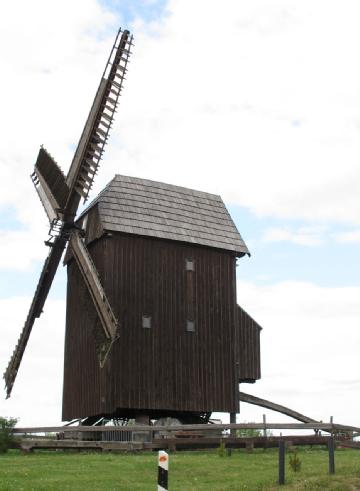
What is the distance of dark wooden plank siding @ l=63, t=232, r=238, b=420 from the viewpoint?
2877 centimetres

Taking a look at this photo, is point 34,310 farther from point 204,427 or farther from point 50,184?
point 204,427

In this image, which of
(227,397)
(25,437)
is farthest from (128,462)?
(227,397)

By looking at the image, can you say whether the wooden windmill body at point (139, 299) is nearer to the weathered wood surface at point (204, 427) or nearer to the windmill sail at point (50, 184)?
the windmill sail at point (50, 184)

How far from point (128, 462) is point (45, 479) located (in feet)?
13.4

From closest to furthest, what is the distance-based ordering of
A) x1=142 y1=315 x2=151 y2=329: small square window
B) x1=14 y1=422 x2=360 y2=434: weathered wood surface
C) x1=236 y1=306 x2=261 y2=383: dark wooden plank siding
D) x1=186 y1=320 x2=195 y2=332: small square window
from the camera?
x1=14 y1=422 x2=360 y2=434: weathered wood surface
x1=142 y1=315 x2=151 y2=329: small square window
x1=186 y1=320 x2=195 y2=332: small square window
x1=236 y1=306 x2=261 y2=383: dark wooden plank siding

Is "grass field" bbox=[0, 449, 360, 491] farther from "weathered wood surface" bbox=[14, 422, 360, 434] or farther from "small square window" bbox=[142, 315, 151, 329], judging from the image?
"small square window" bbox=[142, 315, 151, 329]

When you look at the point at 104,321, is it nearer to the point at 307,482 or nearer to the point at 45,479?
the point at 45,479

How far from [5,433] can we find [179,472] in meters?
10.6

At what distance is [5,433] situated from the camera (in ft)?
89.5

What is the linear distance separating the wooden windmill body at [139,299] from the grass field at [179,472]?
17.6ft

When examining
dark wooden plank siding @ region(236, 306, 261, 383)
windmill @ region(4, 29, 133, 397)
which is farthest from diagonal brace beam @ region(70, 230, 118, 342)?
dark wooden plank siding @ region(236, 306, 261, 383)

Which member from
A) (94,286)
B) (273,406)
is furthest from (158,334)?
(273,406)

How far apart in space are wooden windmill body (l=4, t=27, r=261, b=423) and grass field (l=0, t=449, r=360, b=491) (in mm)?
5351

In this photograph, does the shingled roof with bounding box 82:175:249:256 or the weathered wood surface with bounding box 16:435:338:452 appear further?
the shingled roof with bounding box 82:175:249:256
